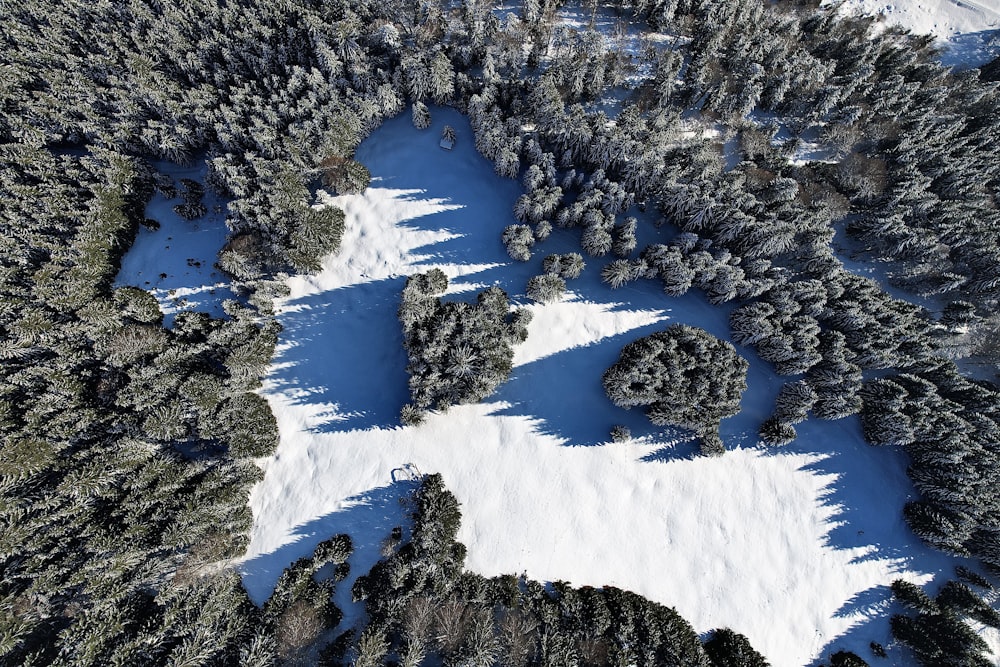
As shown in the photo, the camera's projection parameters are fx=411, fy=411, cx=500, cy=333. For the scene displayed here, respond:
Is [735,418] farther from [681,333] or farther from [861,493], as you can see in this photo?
[861,493]

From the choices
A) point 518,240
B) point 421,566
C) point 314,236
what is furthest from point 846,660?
point 314,236

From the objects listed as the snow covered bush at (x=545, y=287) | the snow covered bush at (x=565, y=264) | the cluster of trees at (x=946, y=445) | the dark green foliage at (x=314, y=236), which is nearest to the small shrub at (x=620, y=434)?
the snow covered bush at (x=545, y=287)

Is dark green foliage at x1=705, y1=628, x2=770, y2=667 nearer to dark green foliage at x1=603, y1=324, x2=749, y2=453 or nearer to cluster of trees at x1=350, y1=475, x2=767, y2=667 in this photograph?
cluster of trees at x1=350, y1=475, x2=767, y2=667

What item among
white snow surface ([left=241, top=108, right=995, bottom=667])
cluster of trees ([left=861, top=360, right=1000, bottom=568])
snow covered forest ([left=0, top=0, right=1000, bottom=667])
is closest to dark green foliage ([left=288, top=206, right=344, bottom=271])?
snow covered forest ([left=0, top=0, right=1000, bottom=667])

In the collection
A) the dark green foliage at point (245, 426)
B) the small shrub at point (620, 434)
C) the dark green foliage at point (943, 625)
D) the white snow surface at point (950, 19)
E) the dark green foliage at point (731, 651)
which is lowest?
the dark green foliage at point (731, 651)

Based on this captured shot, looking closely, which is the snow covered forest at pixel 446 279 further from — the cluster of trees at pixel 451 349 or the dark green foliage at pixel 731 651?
the cluster of trees at pixel 451 349

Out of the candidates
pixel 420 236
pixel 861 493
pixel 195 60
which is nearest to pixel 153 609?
pixel 420 236
